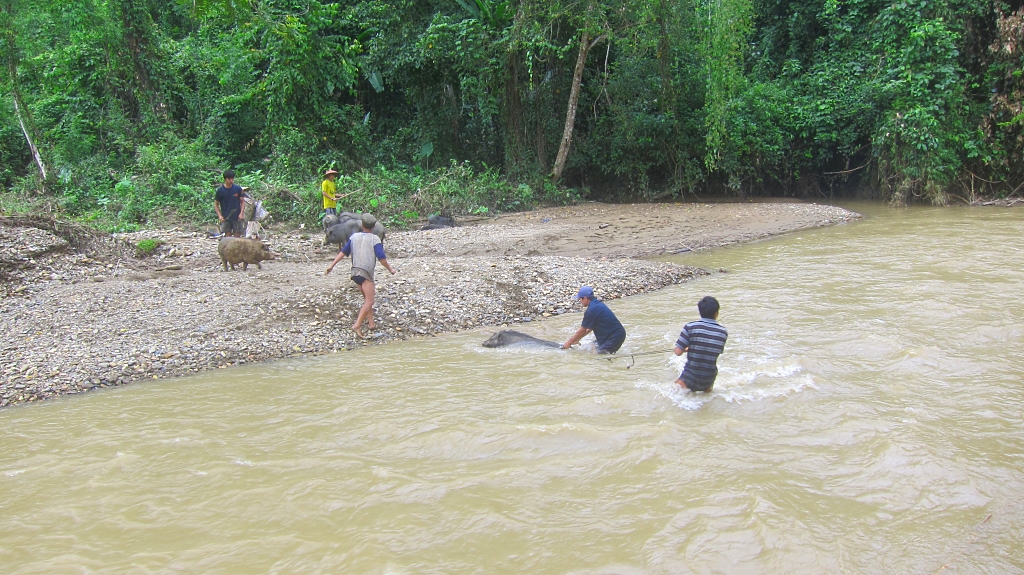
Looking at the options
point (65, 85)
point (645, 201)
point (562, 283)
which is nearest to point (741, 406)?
point (562, 283)

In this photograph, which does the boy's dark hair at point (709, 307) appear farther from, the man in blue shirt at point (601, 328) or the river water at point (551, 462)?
the man in blue shirt at point (601, 328)

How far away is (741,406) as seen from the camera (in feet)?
19.0

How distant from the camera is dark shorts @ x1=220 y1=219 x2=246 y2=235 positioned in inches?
404

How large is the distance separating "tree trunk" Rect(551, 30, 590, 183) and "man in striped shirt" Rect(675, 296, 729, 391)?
12375mm

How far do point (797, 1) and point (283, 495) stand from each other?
22892 millimetres

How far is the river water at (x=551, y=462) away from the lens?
3961mm

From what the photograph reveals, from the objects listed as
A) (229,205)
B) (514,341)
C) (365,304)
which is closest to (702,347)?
(514,341)

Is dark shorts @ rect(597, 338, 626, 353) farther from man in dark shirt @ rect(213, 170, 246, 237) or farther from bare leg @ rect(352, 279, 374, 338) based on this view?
man in dark shirt @ rect(213, 170, 246, 237)

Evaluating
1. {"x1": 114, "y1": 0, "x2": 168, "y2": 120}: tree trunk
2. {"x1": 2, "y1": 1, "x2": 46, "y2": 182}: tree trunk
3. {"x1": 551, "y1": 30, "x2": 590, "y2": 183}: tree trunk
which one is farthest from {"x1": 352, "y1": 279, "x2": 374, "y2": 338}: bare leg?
{"x1": 114, "y1": 0, "x2": 168, "y2": 120}: tree trunk

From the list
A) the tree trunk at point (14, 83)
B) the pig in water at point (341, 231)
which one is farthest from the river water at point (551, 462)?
the tree trunk at point (14, 83)

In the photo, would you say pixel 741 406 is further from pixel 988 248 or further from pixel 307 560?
pixel 988 248

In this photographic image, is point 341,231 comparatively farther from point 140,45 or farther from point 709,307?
point 140,45

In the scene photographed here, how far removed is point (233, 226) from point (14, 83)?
12.5 m

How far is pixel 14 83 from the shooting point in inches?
704
